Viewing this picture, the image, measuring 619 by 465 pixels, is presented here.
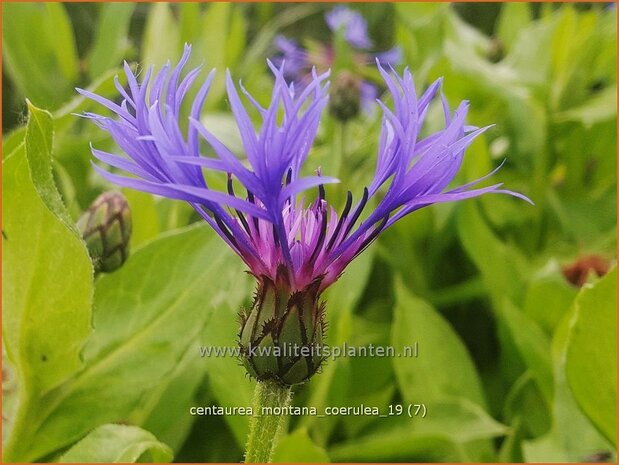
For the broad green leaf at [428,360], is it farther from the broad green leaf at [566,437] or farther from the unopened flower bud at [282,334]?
the unopened flower bud at [282,334]

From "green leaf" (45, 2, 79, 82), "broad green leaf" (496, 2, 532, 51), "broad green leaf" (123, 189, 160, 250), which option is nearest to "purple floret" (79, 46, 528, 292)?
"broad green leaf" (123, 189, 160, 250)

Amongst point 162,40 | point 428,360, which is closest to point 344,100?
point 162,40

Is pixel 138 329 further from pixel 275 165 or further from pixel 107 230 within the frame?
pixel 275 165

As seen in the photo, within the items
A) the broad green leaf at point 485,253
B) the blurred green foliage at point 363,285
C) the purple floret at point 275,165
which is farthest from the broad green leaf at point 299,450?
the broad green leaf at point 485,253

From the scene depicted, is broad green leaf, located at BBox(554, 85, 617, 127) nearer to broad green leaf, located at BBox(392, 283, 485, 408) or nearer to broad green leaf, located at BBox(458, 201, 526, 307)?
broad green leaf, located at BBox(458, 201, 526, 307)

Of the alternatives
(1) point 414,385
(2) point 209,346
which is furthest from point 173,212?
(1) point 414,385
